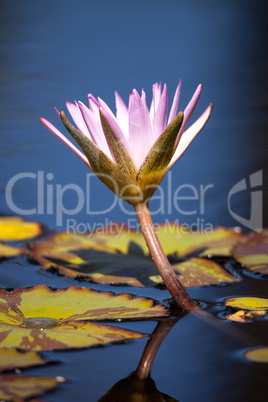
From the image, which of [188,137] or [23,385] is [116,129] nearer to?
[188,137]

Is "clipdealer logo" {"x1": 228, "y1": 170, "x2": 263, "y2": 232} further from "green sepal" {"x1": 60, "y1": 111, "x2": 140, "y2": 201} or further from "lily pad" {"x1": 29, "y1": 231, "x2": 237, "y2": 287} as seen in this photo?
"green sepal" {"x1": 60, "y1": 111, "x2": 140, "y2": 201}

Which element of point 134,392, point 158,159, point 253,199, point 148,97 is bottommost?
point 134,392

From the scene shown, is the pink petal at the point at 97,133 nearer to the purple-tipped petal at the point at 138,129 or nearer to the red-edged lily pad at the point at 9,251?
the purple-tipped petal at the point at 138,129

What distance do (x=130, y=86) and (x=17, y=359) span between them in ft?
6.97

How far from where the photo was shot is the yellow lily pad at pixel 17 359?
26.6 inches

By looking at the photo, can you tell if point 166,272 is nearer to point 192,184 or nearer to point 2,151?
point 192,184

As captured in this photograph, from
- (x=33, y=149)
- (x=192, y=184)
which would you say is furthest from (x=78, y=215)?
(x=33, y=149)

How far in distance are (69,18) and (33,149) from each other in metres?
2.43

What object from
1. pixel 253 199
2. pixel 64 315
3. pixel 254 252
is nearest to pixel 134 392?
pixel 64 315

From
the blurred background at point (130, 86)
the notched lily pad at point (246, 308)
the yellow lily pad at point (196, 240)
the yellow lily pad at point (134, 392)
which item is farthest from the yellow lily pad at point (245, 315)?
the blurred background at point (130, 86)

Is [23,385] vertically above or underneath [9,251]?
underneath

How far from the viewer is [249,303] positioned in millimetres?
933

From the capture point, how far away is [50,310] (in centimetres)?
88

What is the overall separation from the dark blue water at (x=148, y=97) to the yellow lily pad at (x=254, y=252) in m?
0.14
